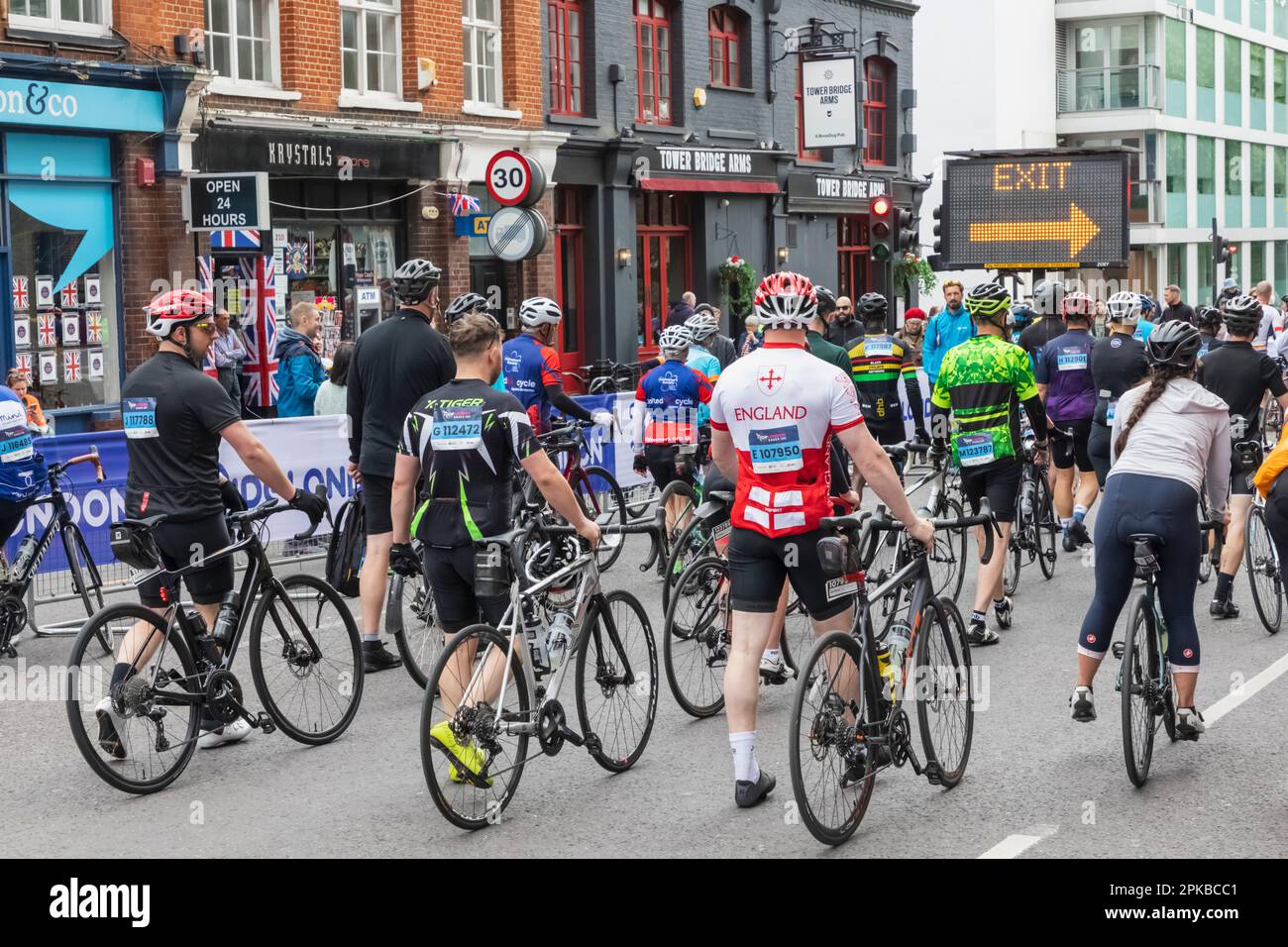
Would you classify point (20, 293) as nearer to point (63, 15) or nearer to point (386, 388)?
point (63, 15)

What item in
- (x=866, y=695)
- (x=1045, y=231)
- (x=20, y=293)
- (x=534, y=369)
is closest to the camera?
(x=866, y=695)

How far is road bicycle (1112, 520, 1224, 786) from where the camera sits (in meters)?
6.76

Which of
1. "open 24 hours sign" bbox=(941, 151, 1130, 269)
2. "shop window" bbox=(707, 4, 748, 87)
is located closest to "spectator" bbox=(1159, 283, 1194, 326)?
"open 24 hours sign" bbox=(941, 151, 1130, 269)

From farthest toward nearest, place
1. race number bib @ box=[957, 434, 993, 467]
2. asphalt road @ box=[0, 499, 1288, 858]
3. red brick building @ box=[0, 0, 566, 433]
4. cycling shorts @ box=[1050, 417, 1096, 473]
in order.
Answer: red brick building @ box=[0, 0, 566, 433] < cycling shorts @ box=[1050, 417, 1096, 473] < race number bib @ box=[957, 434, 993, 467] < asphalt road @ box=[0, 499, 1288, 858]

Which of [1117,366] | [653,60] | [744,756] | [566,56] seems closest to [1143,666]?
[744,756]

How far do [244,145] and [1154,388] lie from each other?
13.8 m

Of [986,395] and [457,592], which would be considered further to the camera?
[986,395]

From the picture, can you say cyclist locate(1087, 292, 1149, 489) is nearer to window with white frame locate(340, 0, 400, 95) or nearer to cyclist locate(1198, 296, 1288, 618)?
cyclist locate(1198, 296, 1288, 618)

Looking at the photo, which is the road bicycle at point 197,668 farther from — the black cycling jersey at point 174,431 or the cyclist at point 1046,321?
the cyclist at point 1046,321

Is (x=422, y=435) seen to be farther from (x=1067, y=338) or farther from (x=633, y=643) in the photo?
(x=1067, y=338)

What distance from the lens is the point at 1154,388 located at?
23.7 ft

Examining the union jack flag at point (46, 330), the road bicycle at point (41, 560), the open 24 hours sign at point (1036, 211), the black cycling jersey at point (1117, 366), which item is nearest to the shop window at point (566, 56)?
the open 24 hours sign at point (1036, 211)

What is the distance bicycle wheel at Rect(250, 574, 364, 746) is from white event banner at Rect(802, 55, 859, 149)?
23.4 meters

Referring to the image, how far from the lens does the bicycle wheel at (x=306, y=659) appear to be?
7.73 meters
